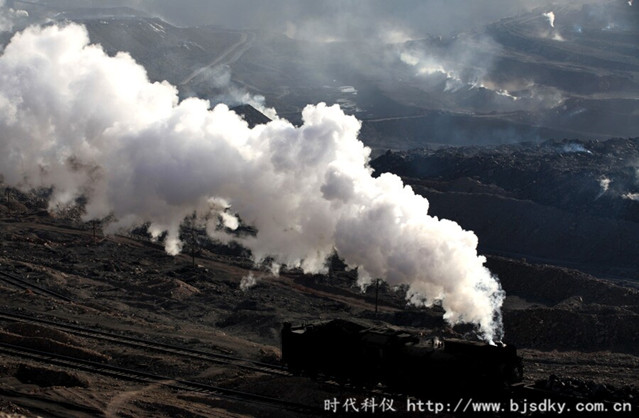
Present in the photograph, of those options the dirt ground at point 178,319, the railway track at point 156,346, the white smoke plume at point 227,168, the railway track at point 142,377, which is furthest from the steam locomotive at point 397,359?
the white smoke plume at point 227,168

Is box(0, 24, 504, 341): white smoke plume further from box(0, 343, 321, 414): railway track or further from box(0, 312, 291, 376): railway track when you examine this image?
box(0, 343, 321, 414): railway track

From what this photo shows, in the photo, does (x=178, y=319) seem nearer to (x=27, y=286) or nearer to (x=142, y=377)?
(x=27, y=286)

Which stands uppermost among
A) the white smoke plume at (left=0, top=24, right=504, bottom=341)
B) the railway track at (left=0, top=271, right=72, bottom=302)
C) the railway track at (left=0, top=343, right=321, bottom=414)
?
the white smoke plume at (left=0, top=24, right=504, bottom=341)

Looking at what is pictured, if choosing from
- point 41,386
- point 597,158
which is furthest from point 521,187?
point 41,386

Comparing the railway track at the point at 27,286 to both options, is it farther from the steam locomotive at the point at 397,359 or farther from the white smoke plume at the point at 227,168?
the steam locomotive at the point at 397,359

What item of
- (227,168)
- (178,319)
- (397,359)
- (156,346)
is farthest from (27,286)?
(397,359)

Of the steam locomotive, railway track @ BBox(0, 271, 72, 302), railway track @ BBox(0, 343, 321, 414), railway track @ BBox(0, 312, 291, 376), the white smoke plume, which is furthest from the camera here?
railway track @ BBox(0, 271, 72, 302)

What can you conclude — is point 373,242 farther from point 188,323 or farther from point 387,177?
point 188,323

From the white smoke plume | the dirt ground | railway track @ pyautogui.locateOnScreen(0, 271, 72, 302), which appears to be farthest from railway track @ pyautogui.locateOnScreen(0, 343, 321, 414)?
railway track @ pyautogui.locateOnScreen(0, 271, 72, 302)
